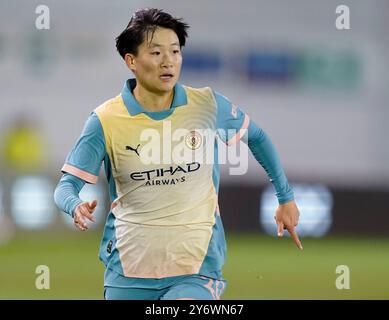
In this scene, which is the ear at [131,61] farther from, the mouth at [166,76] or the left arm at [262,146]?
the left arm at [262,146]

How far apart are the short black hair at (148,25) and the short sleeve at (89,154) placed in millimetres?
480

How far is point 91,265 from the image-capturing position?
51.8 ft

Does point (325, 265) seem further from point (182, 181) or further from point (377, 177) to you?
point (182, 181)

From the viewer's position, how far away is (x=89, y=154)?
20.0 ft

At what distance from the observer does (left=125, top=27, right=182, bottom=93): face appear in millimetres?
6102

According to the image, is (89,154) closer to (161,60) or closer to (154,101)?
(154,101)

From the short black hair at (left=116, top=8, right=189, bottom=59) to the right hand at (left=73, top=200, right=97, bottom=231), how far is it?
966 millimetres

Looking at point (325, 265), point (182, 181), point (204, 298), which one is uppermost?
point (182, 181)

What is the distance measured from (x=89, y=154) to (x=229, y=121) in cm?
80

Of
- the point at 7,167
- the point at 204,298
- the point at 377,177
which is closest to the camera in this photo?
the point at 204,298

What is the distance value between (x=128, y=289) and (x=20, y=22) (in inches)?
625

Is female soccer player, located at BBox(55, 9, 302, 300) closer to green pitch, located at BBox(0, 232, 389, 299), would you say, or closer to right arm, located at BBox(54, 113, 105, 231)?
right arm, located at BBox(54, 113, 105, 231)

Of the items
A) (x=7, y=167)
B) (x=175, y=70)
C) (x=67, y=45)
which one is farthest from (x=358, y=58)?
(x=175, y=70)

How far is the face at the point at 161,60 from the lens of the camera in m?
6.10
